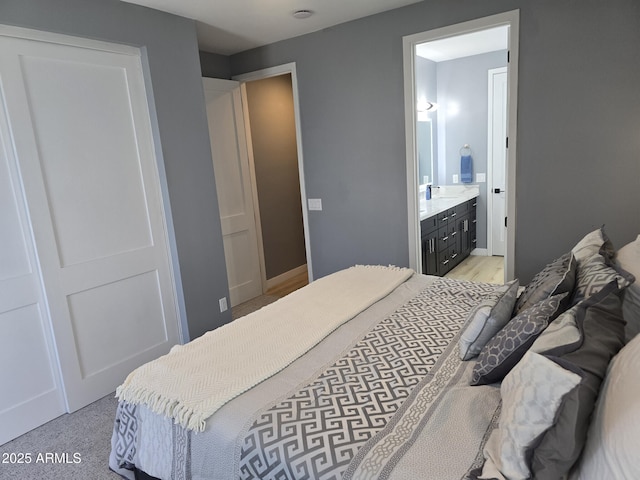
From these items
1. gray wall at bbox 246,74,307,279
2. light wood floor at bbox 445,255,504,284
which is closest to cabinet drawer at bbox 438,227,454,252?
light wood floor at bbox 445,255,504,284

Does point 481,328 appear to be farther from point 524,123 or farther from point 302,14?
point 302,14

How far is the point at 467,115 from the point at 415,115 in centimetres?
243

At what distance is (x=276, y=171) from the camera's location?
4.89 meters

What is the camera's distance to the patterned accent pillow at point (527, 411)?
89 cm

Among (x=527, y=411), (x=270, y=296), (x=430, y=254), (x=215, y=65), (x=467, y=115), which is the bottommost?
(x=270, y=296)

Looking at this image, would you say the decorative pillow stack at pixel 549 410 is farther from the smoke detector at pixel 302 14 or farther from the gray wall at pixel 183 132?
the smoke detector at pixel 302 14

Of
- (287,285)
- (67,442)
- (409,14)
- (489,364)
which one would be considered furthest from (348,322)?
(287,285)

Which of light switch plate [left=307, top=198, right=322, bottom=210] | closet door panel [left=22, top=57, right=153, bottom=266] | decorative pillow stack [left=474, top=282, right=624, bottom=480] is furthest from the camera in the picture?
light switch plate [left=307, top=198, right=322, bottom=210]

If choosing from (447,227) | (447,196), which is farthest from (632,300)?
(447,196)

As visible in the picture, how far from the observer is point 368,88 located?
3.49 meters

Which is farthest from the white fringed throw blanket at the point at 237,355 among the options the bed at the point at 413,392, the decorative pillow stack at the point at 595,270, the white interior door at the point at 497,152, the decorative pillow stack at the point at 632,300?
the white interior door at the point at 497,152

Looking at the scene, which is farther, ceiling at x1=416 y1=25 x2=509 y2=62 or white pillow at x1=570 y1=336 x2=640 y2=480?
ceiling at x1=416 y1=25 x2=509 y2=62

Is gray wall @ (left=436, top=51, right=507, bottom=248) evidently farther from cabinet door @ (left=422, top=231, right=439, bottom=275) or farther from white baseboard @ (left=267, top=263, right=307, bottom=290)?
white baseboard @ (left=267, top=263, right=307, bottom=290)

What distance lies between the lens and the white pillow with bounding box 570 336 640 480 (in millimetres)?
775
